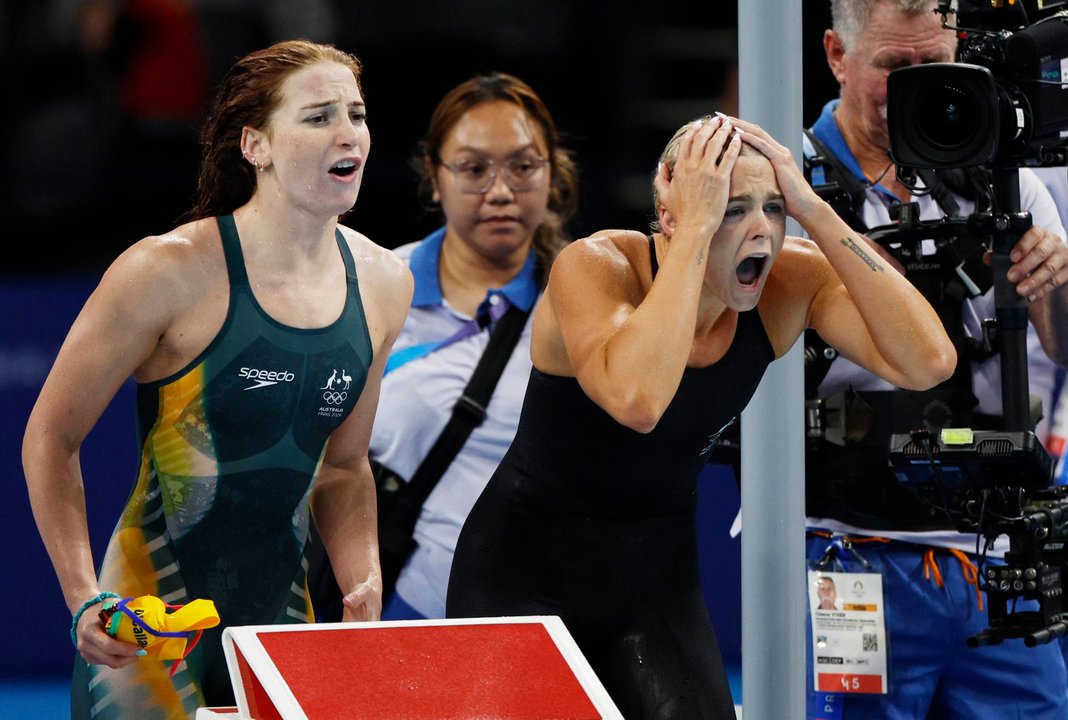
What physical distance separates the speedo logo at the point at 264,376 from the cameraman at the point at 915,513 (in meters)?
1.32

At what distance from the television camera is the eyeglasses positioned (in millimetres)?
1137

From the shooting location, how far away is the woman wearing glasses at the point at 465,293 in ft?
13.6

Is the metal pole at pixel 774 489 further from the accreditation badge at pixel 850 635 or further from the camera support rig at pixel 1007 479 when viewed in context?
the accreditation badge at pixel 850 635

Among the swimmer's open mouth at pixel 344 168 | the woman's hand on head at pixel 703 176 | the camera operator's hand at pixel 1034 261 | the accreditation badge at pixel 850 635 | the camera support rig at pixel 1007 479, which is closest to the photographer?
the woman's hand on head at pixel 703 176

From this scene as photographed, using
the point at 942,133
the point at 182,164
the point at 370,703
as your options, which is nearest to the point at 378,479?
the point at 942,133

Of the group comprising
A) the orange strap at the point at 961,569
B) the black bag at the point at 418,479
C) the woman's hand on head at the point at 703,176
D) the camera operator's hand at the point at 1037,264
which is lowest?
the orange strap at the point at 961,569

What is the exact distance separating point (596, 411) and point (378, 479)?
135 cm

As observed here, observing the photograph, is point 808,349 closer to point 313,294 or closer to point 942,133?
point 942,133

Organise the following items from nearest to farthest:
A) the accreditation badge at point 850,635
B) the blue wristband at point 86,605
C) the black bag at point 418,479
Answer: the blue wristband at point 86,605
the accreditation badge at point 850,635
the black bag at point 418,479

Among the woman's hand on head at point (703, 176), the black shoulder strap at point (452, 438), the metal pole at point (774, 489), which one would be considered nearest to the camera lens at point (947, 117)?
the metal pole at point (774, 489)

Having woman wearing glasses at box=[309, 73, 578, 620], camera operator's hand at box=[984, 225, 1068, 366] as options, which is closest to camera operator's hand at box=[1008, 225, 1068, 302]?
camera operator's hand at box=[984, 225, 1068, 366]

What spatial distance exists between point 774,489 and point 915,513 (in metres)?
0.67

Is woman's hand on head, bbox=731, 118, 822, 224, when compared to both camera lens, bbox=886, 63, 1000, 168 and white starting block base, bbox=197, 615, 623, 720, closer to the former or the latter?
camera lens, bbox=886, 63, 1000, 168

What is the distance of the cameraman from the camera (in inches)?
144
